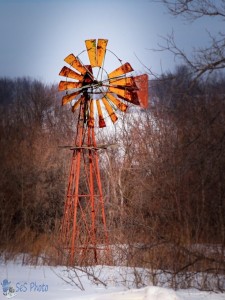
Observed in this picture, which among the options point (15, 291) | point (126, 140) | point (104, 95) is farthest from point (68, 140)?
point (15, 291)

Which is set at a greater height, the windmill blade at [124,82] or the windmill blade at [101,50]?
the windmill blade at [101,50]

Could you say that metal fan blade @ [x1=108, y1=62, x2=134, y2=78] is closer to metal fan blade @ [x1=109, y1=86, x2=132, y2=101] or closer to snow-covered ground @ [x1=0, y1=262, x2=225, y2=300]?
metal fan blade @ [x1=109, y1=86, x2=132, y2=101]

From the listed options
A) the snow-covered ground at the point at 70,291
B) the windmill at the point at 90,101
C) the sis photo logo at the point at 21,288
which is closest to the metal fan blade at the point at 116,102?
the windmill at the point at 90,101

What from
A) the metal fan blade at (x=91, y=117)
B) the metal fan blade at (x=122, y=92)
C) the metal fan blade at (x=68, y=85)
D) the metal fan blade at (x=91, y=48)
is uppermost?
the metal fan blade at (x=91, y=48)

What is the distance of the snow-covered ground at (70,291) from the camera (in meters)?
5.90

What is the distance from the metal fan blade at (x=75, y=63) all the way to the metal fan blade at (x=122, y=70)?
693mm

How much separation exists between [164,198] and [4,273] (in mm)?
5955

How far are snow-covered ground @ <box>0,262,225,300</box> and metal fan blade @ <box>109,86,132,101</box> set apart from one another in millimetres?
3750

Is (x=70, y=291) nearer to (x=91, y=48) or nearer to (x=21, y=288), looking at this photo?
(x=21, y=288)

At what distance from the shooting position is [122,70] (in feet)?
37.7

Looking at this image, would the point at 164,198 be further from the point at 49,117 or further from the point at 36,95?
the point at 36,95

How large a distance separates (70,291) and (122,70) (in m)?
5.54

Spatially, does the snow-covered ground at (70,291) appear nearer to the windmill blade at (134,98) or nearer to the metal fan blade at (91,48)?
the windmill blade at (134,98)

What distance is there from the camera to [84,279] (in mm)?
9242
